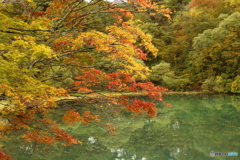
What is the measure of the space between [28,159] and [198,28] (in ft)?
87.2

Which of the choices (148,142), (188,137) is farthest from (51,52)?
(188,137)

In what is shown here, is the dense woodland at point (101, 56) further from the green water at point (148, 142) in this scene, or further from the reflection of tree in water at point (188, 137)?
the reflection of tree in water at point (188, 137)

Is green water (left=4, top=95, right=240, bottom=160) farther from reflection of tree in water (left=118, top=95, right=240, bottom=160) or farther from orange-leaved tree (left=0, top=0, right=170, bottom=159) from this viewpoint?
orange-leaved tree (left=0, top=0, right=170, bottom=159)

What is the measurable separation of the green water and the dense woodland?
2.18ft

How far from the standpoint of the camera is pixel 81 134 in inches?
440

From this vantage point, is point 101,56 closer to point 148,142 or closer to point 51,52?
point 51,52

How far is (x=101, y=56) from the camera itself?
22.4 ft

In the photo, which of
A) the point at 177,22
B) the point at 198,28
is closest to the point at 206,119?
the point at 198,28

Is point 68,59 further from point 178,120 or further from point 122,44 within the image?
point 178,120

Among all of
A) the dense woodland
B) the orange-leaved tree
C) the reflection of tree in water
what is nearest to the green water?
the reflection of tree in water

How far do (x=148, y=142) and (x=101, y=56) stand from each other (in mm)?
4452

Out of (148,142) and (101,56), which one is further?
(148,142)

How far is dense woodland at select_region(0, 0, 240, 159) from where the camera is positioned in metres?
4.67

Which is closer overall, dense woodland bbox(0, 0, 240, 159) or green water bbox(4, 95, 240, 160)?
dense woodland bbox(0, 0, 240, 159)
